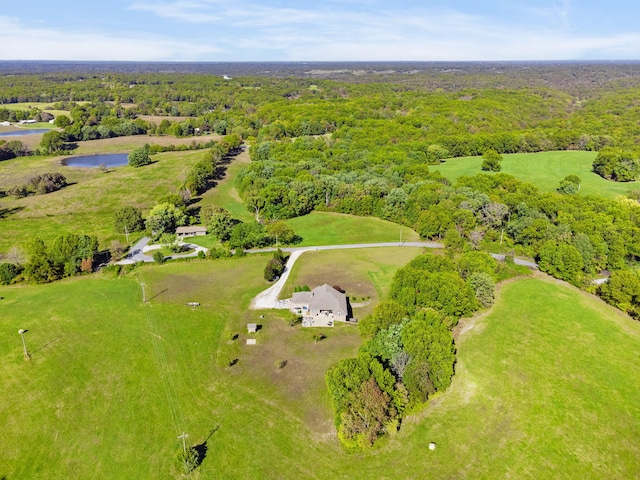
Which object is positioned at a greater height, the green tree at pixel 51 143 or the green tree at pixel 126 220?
the green tree at pixel 51 143

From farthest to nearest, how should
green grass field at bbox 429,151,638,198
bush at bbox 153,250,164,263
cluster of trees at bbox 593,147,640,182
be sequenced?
cluster of trees at bbox 593,147,640,182 < green grass field at bbox 429,151,638,198 < bush at bbox 153,250,164,263

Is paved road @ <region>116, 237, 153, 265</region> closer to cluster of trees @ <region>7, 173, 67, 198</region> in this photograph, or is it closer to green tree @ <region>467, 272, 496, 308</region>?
cluster of trees @ <region>7, 173, 67, 198</region>

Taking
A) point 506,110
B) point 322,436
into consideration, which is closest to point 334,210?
point 322,436

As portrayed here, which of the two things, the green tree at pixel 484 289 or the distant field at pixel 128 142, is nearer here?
the green tree at pixel 484 289

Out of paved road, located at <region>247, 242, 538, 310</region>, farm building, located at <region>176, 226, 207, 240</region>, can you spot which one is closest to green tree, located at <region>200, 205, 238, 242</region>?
farm building, located at <region>176, 226, 207, 240</region>

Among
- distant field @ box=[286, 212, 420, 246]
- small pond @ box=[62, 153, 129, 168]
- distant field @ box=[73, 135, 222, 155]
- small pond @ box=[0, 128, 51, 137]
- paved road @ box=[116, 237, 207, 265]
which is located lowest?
distant field @ box=[286, 212, 420, 246]

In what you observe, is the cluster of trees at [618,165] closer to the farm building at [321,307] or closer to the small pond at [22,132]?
the farm building at [321,307]

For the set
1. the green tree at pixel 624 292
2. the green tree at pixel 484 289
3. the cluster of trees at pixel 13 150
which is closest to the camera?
the green tree at pixel 624 292

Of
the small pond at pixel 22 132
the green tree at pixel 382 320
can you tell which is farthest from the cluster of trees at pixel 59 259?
the small pond at pixel 22 132
